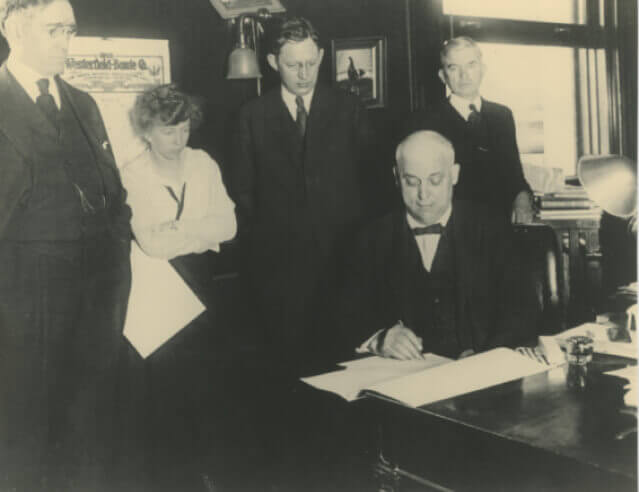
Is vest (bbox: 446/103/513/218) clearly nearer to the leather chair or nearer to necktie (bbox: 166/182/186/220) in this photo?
the leather chair

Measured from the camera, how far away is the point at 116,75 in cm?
233

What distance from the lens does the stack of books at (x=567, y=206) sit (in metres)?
3.60

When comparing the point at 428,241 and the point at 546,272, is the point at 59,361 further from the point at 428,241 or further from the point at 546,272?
the point at 546,272

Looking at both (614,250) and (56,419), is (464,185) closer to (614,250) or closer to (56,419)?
(614,250)

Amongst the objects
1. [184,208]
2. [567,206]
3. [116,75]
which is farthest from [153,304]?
[567,206]

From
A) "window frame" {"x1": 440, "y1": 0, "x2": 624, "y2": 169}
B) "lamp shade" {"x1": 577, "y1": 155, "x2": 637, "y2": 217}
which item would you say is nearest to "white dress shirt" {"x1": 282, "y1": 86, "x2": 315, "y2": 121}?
"lamp shade" {"x1": 577, "y1": 155, "x2": 637, "y2": 217}

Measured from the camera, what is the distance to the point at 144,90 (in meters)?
2.41

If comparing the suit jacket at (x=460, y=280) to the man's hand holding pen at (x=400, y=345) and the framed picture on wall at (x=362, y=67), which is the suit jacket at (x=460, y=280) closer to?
the man's hand holding pen at (x=400, y=345)

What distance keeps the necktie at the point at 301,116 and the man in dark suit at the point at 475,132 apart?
1.64 ft

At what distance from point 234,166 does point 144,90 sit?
0.45 meters

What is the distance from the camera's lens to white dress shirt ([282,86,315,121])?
273 centimetres

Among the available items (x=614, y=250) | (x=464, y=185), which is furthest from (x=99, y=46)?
(x=614, y=250)

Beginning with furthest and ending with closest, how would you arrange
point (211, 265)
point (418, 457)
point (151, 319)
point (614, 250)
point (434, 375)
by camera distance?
1. point (614, 250)
2. point (211, 265)
3. point (151, 319)
4. point (434, 375)
5. point (418, 457)

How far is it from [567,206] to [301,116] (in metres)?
1.63
